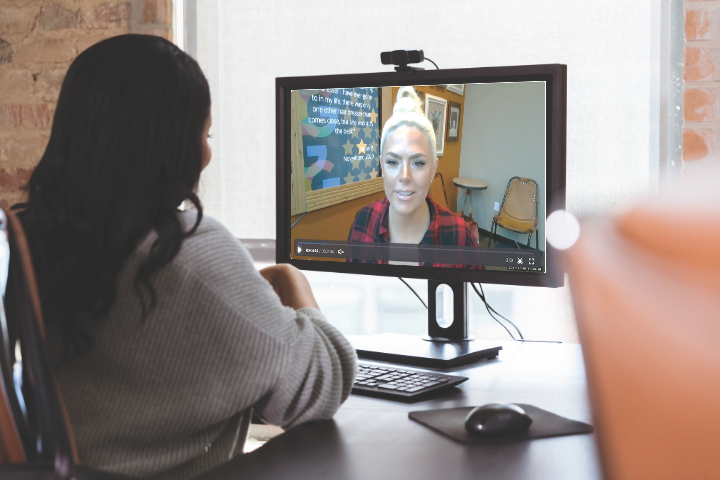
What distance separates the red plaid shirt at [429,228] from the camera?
1.32m

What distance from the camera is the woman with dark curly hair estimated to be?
745 mm

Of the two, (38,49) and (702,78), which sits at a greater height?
(38,49)

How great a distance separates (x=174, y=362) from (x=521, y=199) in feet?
2.42

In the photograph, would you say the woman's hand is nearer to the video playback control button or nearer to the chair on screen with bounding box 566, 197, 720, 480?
the video playback control button

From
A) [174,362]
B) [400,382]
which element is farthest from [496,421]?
[174,362]

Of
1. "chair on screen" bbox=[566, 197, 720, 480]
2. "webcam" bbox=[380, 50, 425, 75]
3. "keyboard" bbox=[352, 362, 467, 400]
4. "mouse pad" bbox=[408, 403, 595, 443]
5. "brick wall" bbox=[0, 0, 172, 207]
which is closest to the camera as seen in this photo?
"chair on screen" bbox=[566, 197, 720, 480]

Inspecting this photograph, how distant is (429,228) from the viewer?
1348 mm

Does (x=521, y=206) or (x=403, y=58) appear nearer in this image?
(x=521, y=206)

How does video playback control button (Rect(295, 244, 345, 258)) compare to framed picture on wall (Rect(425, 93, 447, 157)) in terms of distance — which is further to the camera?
video playback control button (Rect(295, 244, 345, 258))

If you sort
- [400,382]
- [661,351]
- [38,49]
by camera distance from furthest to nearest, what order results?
1. [38,49]
2. [400,382]
3. [661,351]

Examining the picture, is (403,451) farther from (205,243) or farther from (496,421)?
(205,243)

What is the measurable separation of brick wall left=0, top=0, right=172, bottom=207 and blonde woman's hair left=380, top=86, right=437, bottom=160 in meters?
0.79

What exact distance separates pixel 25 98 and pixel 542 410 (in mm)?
1594

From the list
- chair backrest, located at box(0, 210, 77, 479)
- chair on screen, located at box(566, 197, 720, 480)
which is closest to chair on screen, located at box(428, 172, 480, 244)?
chair backrest, located at box(0, 210, 77, 479)
